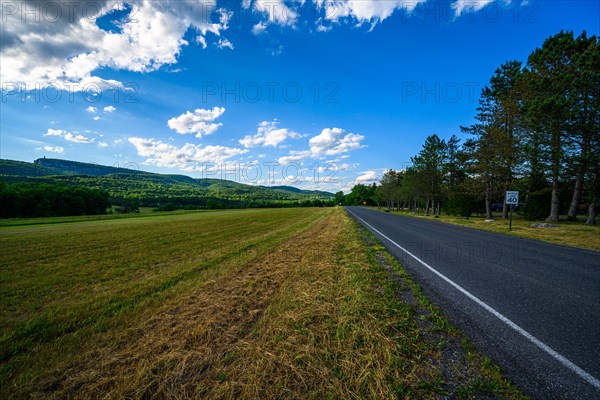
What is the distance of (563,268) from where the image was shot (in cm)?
687

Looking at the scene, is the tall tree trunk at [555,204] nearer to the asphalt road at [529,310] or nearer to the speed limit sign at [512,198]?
the speed limit sign at [512,198]

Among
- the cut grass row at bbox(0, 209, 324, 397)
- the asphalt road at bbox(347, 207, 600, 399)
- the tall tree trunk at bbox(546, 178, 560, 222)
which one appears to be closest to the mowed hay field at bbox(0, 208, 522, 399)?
the cut grass row at bbox(0, 209, 324, 397)

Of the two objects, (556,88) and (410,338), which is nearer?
(410,338)

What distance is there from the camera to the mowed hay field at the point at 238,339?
2.47m

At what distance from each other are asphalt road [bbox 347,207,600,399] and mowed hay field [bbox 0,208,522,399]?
15.2 inches

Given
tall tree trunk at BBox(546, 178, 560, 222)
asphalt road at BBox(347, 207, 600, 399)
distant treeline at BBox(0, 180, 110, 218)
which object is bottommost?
distant treeline at BBox(0, 180, 110, 218)

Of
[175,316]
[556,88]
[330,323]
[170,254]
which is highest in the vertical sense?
[556,88]

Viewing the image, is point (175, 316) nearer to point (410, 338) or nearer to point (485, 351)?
point (410, 338)

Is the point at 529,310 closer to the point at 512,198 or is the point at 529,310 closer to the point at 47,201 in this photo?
the point at 512,198

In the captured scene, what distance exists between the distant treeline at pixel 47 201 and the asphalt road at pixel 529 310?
8008 cm

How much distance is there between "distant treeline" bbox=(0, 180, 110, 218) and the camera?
51719 millimetres

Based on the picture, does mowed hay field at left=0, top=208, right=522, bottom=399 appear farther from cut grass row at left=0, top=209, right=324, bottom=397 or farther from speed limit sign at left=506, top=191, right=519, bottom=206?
speed limit sign at left=506, top=191, right=519, bottom=206

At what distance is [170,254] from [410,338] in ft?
33.5

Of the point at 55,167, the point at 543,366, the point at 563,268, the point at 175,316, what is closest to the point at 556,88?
the point at 563,268
